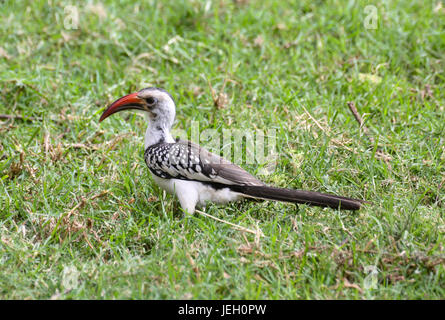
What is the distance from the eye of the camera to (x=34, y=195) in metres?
4.50

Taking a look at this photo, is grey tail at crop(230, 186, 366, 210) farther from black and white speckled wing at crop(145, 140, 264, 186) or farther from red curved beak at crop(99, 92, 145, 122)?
red curved beak at crop(99, 92, 145, 122)

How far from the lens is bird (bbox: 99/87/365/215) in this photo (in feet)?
13.8

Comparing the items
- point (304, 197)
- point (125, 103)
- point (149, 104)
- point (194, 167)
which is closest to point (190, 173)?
point (194, 167)

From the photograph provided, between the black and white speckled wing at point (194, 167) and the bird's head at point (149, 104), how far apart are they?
31cm

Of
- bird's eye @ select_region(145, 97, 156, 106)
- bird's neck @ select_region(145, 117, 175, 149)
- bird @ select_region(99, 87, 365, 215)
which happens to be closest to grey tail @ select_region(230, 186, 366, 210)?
bird @ select_region(99, 87, 365, 215)

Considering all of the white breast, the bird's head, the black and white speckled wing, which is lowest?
the white breast

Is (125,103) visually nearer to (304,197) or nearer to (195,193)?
(195,193)

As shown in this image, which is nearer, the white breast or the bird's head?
the white breast

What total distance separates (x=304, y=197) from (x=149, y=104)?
→ 1402 millimetres

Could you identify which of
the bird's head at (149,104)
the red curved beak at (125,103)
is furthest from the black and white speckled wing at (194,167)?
the red curved beak at (125,103)

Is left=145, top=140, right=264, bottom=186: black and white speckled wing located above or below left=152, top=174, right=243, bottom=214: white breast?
above

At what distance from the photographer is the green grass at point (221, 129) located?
11.9 ft

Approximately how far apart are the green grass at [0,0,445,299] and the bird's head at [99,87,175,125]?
54 centimetres
